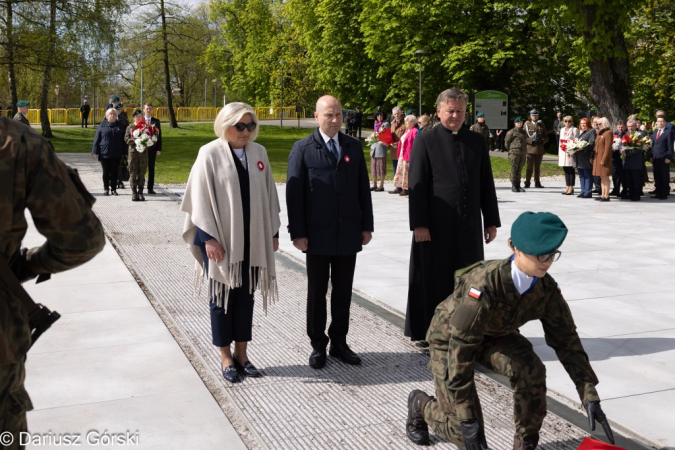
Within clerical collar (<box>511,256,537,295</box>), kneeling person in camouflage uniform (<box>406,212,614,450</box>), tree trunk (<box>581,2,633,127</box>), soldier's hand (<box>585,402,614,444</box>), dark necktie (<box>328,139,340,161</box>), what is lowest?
soldier's hand (<box>585,402,614,444</box>)

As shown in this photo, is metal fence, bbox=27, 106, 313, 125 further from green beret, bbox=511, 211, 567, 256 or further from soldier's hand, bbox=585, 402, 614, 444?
soldier's hand, bbox=585, 402, 614, 444

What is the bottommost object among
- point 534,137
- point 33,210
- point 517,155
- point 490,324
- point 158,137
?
point 490,324

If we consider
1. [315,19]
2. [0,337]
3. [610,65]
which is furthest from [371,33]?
[0,337]

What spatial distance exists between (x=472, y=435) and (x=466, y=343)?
0.43 meters

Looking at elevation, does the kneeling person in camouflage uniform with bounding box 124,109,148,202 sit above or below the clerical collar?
above

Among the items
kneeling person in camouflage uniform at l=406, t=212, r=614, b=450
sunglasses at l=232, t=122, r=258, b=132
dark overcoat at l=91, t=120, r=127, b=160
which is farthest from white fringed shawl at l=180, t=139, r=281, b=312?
dark overcoat at l=91, t=120, r=127, b=160

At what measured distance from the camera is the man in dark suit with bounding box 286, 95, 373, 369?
573 cm

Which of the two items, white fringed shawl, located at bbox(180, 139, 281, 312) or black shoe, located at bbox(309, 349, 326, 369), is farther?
black shoe, located at bbox(309, 349, 326, 369)

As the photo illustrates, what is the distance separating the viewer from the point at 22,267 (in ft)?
8.61

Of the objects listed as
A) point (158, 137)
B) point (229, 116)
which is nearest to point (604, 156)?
point (158, 137)

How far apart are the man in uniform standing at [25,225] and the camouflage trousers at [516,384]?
6.52 ft

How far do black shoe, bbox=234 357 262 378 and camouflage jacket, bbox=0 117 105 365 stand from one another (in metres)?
3.15

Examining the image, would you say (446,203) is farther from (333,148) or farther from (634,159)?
(634,159)

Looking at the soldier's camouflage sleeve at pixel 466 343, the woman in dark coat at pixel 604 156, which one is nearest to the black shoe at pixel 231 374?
the soldier's camouflage sleeve at pixel 466 343
